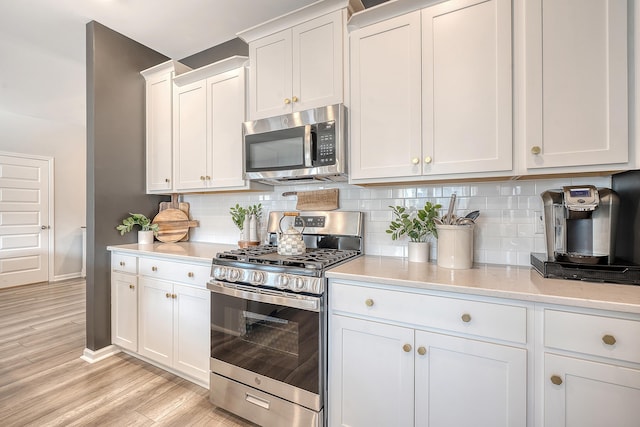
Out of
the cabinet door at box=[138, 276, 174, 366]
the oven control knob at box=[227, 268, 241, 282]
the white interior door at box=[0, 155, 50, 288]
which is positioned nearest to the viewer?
the oven control knob at box=[227, 268, 241, 282]

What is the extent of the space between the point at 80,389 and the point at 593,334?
9.43ft

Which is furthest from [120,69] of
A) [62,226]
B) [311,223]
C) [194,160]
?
[62,226]

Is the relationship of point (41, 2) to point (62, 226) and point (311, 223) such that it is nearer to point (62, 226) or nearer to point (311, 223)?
point (311, 223)

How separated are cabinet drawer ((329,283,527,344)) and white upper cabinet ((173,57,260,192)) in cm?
122

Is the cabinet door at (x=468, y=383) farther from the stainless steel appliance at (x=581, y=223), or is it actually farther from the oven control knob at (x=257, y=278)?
the oven control knob at (x=257, y=278)

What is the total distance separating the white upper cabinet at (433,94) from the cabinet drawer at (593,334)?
2.29 ft

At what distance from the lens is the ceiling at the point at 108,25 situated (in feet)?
7.27

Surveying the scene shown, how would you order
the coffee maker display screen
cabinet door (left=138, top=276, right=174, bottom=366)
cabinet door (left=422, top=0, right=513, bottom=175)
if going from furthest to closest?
cabinet door (left=138, top=276, right=174, bottom=366)
cabinet door (left=422, top=0, right=513, bottom=175)
the coffee maker display screen

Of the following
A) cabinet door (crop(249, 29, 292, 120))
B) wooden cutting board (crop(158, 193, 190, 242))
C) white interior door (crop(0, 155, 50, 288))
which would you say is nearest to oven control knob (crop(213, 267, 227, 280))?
cabinet door (crop(249, 29, 292, 120))

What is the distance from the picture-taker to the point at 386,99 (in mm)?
1672

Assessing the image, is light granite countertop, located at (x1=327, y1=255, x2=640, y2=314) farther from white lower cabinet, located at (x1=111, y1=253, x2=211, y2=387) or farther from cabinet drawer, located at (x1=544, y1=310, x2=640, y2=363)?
white lower cabinet, located at (x1=111, y1=253, x2=211, y2=387)

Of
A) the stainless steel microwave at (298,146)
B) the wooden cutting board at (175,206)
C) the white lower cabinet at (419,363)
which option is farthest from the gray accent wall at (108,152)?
the white lower cabinet at (419,363)

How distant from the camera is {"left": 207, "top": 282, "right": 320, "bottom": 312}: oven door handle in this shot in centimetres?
147

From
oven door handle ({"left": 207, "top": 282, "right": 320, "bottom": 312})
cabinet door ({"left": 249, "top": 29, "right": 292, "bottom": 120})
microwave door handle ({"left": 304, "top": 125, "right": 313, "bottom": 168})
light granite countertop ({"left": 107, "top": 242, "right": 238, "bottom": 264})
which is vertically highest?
cabinet door ({"left": 249, "top": 29, "right": 292, "bottom": 120})
